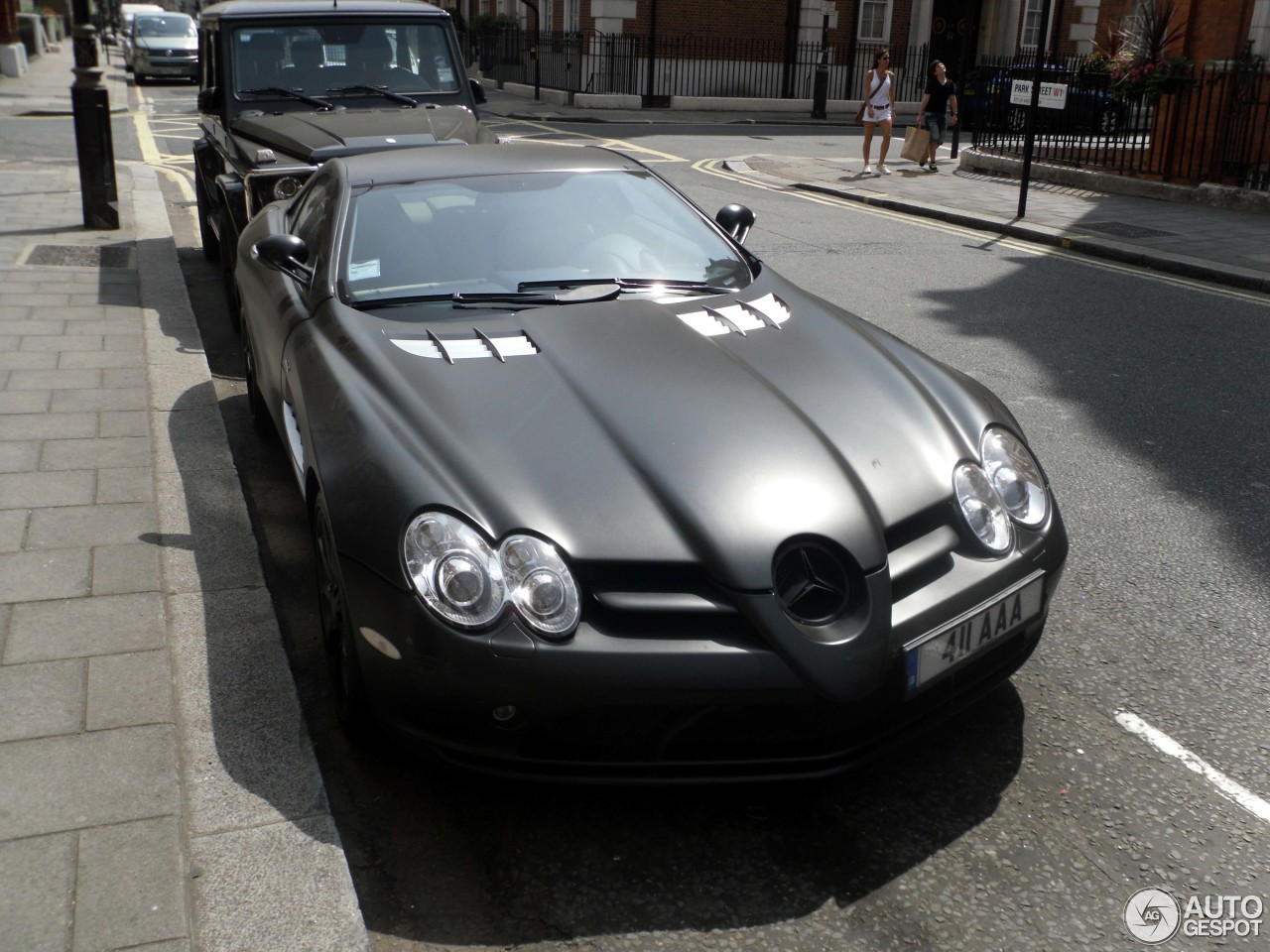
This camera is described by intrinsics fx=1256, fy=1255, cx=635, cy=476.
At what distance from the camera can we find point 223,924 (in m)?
2.54

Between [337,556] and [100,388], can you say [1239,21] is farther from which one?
[337,556]

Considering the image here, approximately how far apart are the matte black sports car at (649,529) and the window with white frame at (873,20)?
3344 centimetres

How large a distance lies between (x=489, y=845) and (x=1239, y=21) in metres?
15.5

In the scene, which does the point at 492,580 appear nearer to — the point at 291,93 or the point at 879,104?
the point at 291,93

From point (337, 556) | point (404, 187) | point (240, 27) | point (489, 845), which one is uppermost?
point (240, 27)

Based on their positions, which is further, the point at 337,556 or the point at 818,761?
the point at 337,556

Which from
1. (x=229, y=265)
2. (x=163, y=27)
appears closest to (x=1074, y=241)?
(x=229, y=265)

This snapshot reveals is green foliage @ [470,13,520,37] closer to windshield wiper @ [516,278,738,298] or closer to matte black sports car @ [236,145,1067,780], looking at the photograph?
windshield wiper @ [516,278,738,298]

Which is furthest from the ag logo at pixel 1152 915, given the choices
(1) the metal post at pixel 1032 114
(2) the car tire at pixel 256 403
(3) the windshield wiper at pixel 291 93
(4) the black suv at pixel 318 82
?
(1) the metal post at pixel 1032 114

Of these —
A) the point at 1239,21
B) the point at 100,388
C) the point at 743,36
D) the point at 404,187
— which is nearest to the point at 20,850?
the point at 404,187

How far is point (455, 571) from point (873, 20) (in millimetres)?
35316

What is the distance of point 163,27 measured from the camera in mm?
35656

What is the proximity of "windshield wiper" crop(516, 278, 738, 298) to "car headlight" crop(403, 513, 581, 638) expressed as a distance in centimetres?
150

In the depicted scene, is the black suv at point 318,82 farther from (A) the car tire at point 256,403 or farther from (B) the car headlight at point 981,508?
(B) the car headlight at point 981,508
